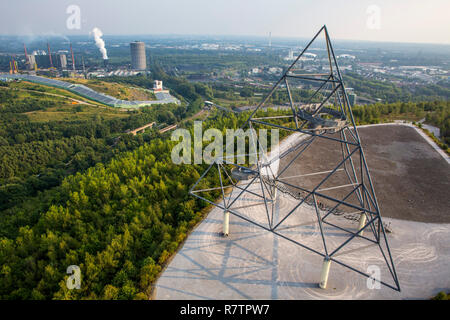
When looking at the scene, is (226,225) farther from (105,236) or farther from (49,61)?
(49,61)

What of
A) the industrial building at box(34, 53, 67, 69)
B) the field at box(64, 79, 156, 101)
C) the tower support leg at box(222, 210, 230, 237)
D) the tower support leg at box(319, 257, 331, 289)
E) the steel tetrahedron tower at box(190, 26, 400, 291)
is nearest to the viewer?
the steel tetrahedron tower at box(190, 26, 400, 291)

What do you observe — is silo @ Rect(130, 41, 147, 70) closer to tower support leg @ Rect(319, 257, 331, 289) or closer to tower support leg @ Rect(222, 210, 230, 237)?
tower support leg @ Rect(222, 210, 230, 237)

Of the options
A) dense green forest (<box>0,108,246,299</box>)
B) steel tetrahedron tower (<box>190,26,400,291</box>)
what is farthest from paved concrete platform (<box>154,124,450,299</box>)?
dense green forest (<box>0,108,246,299</box>)

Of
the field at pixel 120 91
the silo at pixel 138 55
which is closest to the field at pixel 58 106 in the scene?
the field at pixel 120 91

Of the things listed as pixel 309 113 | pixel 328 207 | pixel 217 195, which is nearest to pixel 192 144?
pixel 217 195

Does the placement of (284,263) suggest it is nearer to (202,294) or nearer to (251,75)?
(202,294)

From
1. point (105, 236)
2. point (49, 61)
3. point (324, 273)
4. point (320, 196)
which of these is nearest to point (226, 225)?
point (320, 196)

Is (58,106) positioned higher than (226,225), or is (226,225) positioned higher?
(58,106)

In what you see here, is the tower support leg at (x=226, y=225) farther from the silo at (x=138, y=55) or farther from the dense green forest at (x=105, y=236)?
the silo at (x=138, y=55)

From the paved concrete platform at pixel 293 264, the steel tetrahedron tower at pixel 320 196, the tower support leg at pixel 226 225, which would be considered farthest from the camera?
the tower support leg at pixel 226 225
